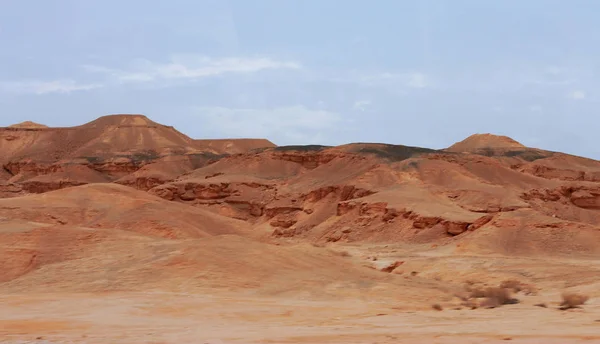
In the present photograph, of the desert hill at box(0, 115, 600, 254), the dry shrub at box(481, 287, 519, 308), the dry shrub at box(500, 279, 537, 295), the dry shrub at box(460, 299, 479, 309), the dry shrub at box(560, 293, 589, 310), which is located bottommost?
the dry shrub at box(500, 279, 537, 295)

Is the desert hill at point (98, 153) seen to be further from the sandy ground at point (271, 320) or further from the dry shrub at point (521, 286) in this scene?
the sandy ground at point (271, 320)

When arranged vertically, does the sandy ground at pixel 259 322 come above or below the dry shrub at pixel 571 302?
below

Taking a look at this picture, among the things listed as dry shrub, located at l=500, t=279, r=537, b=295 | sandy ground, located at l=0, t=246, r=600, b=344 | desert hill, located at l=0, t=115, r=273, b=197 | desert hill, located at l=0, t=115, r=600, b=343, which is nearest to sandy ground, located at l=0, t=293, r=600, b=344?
sandy ground, located at l=0, t=246, r=600, b=344

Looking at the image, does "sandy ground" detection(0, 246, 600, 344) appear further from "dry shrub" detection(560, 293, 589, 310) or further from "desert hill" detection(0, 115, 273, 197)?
"desert hill" detection(0, 115, 273, 197)

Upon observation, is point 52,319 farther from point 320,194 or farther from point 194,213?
point 320,194

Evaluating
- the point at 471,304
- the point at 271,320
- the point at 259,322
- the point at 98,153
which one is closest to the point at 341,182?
the point at 471,304

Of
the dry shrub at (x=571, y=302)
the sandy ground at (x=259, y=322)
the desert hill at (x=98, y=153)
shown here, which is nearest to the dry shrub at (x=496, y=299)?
the sandy ground at (x=259, y=322)

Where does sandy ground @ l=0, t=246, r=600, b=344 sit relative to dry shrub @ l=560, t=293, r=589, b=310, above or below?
below

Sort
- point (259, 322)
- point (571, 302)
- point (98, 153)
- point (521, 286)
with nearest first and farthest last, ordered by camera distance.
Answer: point (259, 322) < point (571, 302) < point (521, 286) < point (98, 153)

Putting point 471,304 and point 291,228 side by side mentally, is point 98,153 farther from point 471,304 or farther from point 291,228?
point 471,304

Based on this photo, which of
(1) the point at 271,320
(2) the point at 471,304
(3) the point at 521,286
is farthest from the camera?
(3) the point at 521,286

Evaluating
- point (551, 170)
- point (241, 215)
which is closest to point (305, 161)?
point (241, 215)

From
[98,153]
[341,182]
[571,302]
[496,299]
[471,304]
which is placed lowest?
[471,304]

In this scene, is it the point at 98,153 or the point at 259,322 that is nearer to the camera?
the point at 259,322
